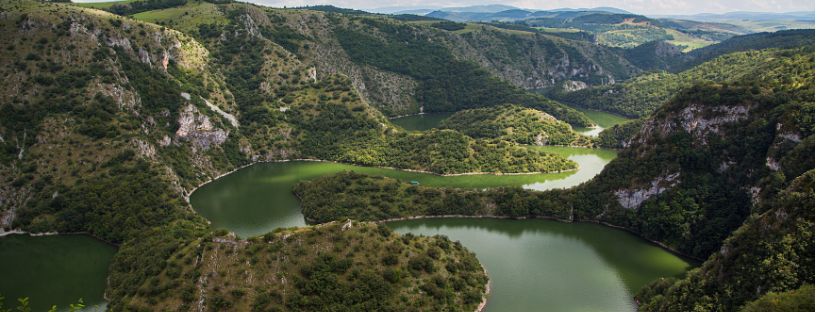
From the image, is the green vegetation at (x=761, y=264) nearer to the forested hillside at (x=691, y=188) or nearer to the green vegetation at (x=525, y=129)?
the forested hillside at (x=691, y=188)

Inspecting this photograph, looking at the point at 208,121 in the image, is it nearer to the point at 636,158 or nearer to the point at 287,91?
the point at 287,91

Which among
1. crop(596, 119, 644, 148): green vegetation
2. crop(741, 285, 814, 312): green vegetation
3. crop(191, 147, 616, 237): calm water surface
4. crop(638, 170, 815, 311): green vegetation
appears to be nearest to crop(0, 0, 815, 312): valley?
crop(638, 170, 815, 311): green vegetation

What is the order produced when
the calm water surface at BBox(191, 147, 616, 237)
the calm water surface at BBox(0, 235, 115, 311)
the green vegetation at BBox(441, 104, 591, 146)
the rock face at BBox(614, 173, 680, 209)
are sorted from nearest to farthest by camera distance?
the calm water surface at BBox(0, 235, 115, 311) → the rock face at BBox(614, 173, 680, 209) → the calm water surface at BBox(191, 147, 616, 237) → the green vegetation at BBox(441, 104, 591, 146)

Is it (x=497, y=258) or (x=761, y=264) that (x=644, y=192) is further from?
(x=761, y=264)

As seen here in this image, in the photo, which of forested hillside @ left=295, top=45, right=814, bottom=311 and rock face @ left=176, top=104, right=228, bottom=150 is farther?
rock face @ left=176, top=104, right=228, bottom=150

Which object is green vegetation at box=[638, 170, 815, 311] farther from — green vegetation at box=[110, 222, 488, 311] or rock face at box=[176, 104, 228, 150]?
rock face at box=[176, 104, 228, 150]

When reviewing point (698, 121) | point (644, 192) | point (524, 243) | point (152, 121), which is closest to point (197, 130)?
point (152, 121)

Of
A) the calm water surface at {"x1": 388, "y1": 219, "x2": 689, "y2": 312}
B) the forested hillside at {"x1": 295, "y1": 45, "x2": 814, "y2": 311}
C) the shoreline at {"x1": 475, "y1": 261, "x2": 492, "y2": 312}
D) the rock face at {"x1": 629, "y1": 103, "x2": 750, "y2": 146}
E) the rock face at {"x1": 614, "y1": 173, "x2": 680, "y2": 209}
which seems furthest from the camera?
the rock face at {"x1": 629, "y1": 103, "x2": 750, "y2": 146}

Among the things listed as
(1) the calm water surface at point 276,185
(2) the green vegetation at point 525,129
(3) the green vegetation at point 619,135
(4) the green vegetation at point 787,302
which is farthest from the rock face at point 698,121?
(2) the green vegetation at point 525,129

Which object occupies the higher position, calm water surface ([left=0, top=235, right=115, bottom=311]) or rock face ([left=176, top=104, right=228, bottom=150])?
rock face ([left=176, top=104, right=228, bottom=150])
